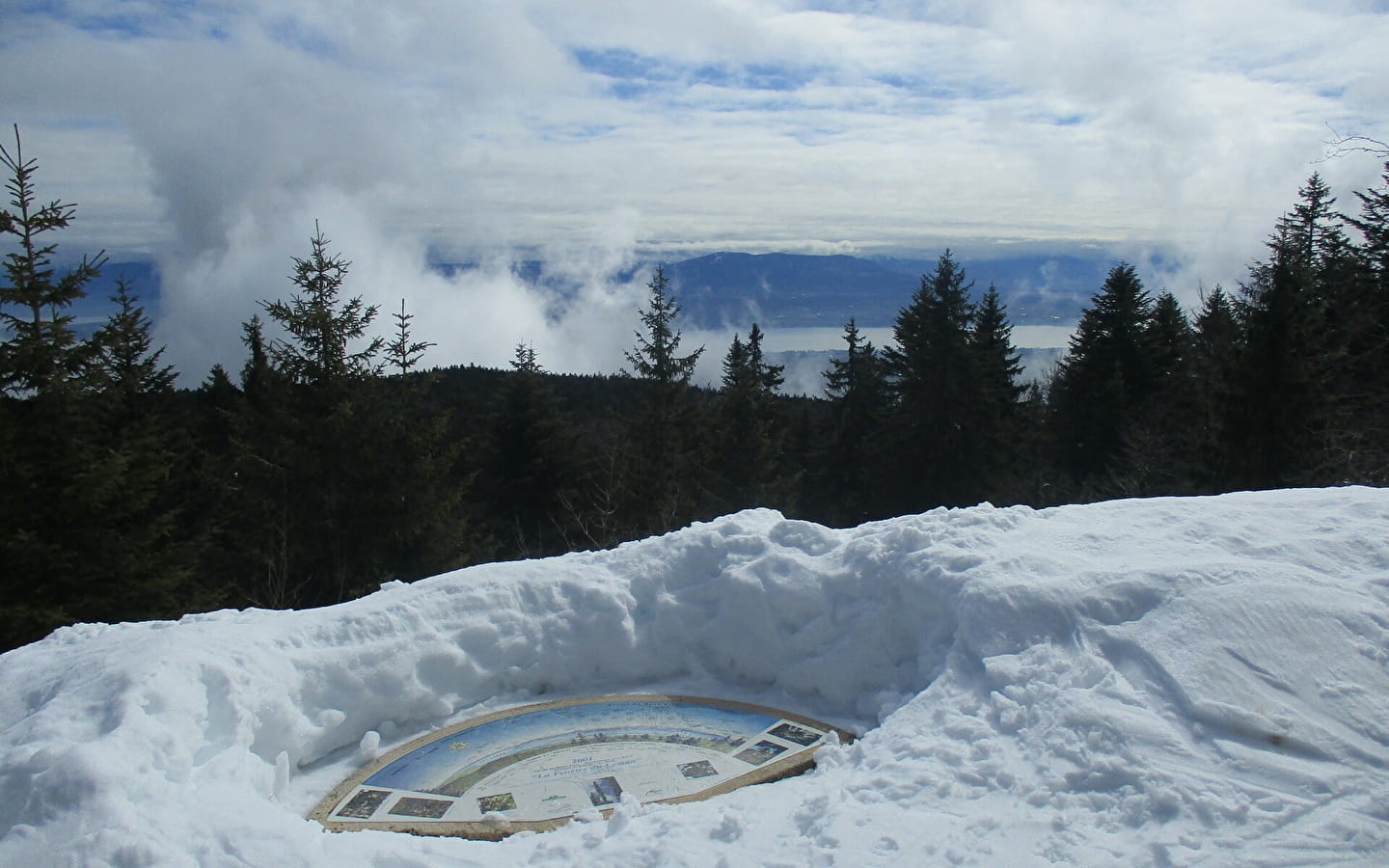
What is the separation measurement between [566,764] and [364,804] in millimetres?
1215

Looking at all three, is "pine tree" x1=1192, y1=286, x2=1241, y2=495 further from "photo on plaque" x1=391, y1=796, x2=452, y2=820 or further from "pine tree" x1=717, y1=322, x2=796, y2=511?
"photo on plaque" x1=391, y1=796, x2=452, y2=820

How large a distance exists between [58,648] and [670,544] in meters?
4.38

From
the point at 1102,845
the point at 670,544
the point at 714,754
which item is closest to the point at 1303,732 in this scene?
the point at 1102,845

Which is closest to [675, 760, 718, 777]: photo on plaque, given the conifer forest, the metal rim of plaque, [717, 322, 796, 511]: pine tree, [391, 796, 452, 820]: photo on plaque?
the metal rim of plaque

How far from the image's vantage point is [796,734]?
5930 millimetres

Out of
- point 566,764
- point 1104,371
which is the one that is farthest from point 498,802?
point 1104,371

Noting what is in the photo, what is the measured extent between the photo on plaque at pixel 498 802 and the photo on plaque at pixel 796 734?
1809 millimetres

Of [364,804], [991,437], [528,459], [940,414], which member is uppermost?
[364,804]

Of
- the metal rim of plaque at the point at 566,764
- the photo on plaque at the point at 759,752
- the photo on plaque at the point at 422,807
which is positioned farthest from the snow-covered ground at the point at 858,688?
the photo on plaque at the point at 422,807

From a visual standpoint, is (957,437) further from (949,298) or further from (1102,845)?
(1102,845)

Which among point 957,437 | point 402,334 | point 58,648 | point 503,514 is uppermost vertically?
point 402,334

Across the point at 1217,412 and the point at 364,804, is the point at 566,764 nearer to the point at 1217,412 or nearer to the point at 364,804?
the point at 364,804

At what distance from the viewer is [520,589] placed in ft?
22.7

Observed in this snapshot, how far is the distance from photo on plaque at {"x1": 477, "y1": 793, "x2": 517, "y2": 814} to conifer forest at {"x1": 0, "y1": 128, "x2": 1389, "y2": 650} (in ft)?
27.8
